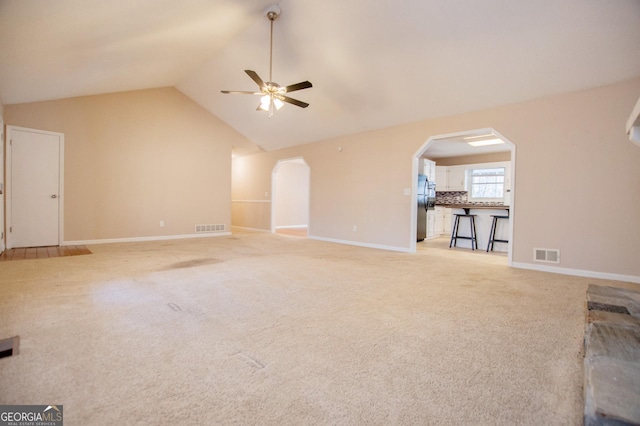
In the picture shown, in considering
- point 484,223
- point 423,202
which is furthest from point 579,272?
point 423,202

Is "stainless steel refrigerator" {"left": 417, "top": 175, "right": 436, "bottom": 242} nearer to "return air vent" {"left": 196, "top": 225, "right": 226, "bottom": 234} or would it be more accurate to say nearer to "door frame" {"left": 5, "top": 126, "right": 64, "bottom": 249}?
"return air vent" {"left": 196, "top": 225, "right": 226, "bottom": 234}

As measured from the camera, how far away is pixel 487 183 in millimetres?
8570

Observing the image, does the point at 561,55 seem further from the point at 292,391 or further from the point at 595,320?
the point at 292,391

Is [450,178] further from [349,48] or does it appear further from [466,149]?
[349,48]

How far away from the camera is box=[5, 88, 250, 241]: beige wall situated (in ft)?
19.1

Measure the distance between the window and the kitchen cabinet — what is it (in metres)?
0.24

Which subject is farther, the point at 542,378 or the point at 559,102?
the point at 559,102

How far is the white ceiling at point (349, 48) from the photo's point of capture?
315 centimetres

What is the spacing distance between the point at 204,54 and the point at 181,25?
1.41 metres

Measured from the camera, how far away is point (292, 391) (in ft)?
4.67

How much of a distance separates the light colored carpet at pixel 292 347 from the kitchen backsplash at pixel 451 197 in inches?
219

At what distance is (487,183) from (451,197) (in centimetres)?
106

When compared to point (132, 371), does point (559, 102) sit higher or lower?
higher

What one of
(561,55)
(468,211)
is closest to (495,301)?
(561,55)
